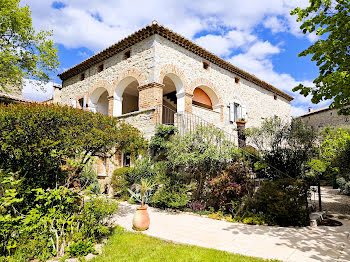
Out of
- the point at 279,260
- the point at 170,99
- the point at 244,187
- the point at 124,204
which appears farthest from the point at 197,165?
the point at 170,99

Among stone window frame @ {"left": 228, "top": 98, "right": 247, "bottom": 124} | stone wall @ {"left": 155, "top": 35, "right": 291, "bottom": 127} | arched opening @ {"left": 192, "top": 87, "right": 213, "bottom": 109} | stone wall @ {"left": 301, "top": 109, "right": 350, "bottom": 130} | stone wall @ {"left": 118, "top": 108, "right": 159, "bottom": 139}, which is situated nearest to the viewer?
stone wall @ {"left": 118, "top": 108, "right": 159, "bottom": 139}

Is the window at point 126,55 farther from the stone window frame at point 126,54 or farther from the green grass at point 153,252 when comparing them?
the green grass at point 153,252

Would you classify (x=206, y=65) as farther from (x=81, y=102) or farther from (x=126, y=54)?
(x=81, y=102)

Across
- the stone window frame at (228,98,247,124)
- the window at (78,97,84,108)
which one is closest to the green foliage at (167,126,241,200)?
the stone window frame at (228,98,247,124)

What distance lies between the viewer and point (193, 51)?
1252 centimetres

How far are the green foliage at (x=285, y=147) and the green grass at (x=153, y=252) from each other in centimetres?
413

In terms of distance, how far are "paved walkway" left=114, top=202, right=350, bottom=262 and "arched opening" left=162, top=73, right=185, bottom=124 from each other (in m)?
5.60

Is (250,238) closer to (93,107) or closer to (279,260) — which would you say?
(279,260)

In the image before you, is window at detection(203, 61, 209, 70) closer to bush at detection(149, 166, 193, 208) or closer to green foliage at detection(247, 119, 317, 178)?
green foliage at detection(247, 119, 317, 178)

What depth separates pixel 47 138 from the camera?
4312 mm

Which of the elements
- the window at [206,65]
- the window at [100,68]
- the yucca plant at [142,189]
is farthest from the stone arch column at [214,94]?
the yucca plant at [142,189]

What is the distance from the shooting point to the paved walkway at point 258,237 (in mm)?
4004

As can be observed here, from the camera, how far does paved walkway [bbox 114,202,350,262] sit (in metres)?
4.00

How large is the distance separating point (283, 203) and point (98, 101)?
41.6 ft
